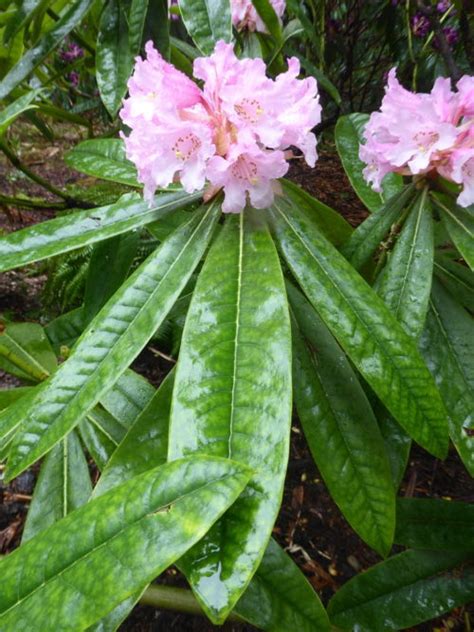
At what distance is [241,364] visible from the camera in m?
0.48

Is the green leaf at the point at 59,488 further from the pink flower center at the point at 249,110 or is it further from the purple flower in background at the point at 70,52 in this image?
the purple flower in background at the point at 70,52

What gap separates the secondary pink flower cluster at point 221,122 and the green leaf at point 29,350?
0.41 meters

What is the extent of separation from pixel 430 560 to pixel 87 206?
1.10 meters

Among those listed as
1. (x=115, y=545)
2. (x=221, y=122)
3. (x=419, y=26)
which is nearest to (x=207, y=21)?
(x=221, y=122)

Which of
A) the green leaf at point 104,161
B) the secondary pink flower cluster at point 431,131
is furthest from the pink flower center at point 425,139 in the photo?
the green leaf at point 104,161

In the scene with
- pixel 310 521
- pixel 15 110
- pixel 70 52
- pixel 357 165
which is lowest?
pixel 310 521

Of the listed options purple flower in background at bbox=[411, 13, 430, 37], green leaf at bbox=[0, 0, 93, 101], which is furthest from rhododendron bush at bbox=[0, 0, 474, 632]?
purple flower in background at bbox=[411, 13, 430, 37]

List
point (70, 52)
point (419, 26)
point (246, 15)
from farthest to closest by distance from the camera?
point (70, 52)
point (419, 26)
point (246, 15)

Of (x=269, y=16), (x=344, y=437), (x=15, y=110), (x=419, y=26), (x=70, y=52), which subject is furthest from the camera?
(x=70, y=52)

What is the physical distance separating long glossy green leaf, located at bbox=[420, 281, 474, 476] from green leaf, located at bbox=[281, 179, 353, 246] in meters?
0.16

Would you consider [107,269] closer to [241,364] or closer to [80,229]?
[80,229]

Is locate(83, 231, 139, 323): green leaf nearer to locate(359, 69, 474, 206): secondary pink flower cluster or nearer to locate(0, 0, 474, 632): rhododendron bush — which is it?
locate(0, 0, 474, 632): rhododendron bush

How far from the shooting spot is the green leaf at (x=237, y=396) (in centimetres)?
37

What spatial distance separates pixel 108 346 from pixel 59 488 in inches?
14.4
